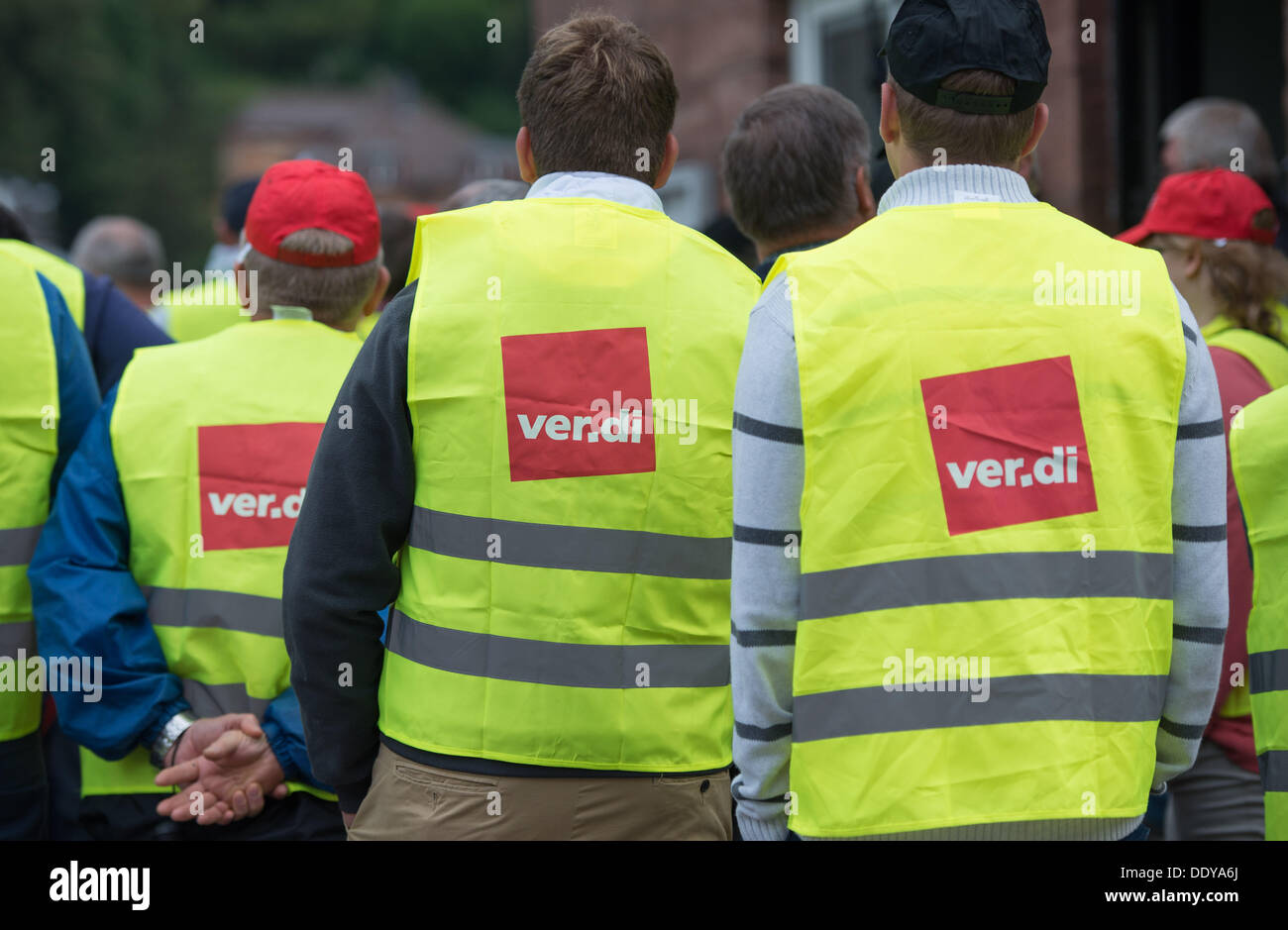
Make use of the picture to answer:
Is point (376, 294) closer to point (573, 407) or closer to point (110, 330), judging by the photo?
point (110, 330)

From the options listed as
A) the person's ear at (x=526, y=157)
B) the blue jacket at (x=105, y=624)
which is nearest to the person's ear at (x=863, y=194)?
the person's ear at (x=526, y=157)

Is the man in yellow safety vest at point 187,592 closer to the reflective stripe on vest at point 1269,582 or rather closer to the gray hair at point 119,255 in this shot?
the reflective stripe on vest at point 1269,582

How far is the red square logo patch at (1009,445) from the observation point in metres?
2.07

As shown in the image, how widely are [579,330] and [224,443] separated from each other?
0.97 meters

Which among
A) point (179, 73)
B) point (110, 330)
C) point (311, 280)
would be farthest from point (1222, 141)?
point (179, 73)

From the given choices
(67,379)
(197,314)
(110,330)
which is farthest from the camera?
(197,314)

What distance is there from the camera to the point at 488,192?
3975mm

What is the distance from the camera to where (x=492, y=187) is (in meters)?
3.97

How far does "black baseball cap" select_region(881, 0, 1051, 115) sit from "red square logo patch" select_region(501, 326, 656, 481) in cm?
62

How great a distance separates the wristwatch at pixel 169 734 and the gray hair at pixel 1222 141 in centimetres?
345

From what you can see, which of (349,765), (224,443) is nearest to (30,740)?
(224,443)

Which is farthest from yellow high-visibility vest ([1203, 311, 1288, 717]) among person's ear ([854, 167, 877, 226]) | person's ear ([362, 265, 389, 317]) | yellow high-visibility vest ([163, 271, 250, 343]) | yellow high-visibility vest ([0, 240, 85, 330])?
yellow high-visibility vest ([163, 271, 250, 343])

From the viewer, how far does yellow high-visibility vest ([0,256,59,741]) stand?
10.3ft

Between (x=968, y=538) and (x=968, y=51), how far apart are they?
701mm
